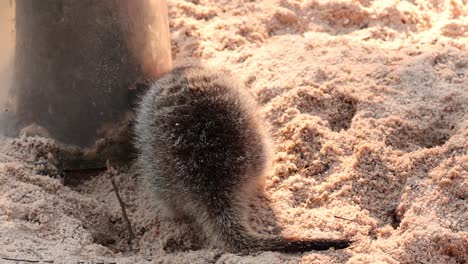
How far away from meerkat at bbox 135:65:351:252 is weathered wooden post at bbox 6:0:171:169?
0.15 metres

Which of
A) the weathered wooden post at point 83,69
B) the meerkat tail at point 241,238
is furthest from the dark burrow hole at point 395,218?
the weathered wooden post at point 83,69

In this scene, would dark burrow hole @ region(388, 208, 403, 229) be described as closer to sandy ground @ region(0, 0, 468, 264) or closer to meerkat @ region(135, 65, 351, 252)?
sandy ground @ region(0, 0, 468, 264)

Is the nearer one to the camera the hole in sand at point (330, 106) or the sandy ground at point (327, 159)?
the sandy ground at point (327, 159)

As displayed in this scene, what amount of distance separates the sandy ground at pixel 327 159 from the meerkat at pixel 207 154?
0.08m

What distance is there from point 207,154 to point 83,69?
0.58 meters

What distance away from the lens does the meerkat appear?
2152 millimetres

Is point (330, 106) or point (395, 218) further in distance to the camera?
point (330, 106)

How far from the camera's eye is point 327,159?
2348 millimetres

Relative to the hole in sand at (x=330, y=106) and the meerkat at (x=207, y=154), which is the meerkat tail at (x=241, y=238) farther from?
the hole in sand at (x=330, y=106)

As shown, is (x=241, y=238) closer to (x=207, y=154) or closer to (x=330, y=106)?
(x=207, y=154)

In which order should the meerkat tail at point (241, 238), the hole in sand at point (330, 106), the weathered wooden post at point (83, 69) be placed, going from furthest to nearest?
1. the hole in sand at point (330, 106)
2. the weathered wooden post at point (83, 69)
3. the meerkat tail at point (241, 238)

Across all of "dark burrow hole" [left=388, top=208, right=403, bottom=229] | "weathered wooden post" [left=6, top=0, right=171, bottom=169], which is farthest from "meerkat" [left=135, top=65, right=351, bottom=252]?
"dark burrow hole" [left=388, top=208, right=403, bottom=229]

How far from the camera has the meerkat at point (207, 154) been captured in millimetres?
2152

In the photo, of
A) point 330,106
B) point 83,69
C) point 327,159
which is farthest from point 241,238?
point 83,69
